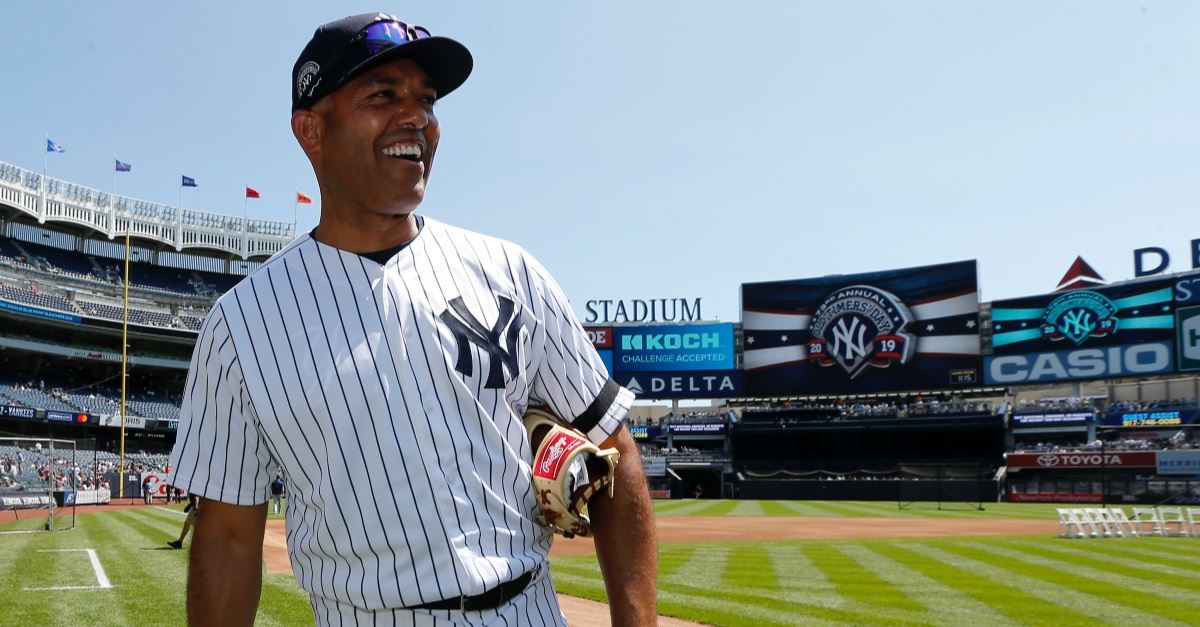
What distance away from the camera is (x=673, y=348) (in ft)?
188

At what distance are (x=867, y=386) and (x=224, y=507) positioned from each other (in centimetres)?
5267

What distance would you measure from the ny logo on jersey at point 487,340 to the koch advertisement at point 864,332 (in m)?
51.7

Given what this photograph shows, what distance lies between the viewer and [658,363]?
57.4 metres

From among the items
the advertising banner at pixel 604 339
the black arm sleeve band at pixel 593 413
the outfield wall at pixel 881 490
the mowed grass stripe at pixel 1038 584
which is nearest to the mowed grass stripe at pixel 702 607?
the mowed grass stripe at pixel 1038 584

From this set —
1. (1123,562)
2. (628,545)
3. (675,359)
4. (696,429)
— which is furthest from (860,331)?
(628,545)

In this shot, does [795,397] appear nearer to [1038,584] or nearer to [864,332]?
[864,332]

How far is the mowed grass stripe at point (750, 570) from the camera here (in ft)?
38.6

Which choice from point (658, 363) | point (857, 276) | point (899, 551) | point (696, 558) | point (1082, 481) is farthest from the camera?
point (658, 363)

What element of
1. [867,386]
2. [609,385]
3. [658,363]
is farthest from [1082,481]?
[609,385]

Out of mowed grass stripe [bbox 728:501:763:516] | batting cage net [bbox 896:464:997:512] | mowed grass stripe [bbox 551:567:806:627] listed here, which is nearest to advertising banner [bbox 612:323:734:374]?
batting cage net [bbox 896:464:997:512]

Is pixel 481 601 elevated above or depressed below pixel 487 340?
below

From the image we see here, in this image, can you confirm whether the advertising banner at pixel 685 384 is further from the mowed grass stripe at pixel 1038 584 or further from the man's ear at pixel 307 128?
the man's ear at pixel 307 128

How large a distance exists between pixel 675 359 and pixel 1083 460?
24.0 m

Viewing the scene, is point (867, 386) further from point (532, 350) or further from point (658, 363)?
point (532, 350)
